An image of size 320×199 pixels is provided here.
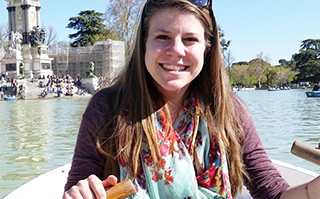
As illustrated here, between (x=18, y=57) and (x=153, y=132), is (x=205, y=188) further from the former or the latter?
(x=18, y=57)

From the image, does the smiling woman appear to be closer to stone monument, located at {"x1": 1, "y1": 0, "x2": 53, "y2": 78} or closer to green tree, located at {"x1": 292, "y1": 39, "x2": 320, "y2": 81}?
stone monument, located at {"x1": 1, "y1": 0, "x2": 53, "y2": 78}

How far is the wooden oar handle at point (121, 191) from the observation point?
2.77 feet

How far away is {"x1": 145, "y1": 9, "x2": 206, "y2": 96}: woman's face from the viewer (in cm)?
117

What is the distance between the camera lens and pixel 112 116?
4.10 ft

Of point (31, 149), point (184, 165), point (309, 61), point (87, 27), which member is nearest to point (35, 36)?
point (87, 27)

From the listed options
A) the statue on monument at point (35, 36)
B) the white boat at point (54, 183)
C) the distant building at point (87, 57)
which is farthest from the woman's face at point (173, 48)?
the distant building at point (87, 57)

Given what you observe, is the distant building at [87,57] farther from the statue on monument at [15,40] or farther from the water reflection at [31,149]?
the water reflection at [31,149]

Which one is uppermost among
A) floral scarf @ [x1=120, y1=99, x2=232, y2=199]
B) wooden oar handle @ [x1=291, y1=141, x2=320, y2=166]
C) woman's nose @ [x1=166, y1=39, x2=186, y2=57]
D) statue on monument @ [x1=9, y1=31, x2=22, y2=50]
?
statue on monument @ [x1=9, y1=31, x2=22, y2=50]

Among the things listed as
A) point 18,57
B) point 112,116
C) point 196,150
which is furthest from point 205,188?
point 18,57

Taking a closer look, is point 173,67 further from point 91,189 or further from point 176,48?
point 91,189

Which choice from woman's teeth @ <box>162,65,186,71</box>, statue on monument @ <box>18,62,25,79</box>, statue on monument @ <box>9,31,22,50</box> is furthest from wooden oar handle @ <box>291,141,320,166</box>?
statue on monument @ <box>9,31,22,50</box>

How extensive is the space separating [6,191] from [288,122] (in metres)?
6.62

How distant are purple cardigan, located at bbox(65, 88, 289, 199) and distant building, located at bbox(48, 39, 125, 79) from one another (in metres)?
A: 32.9

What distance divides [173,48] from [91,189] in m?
0.49
